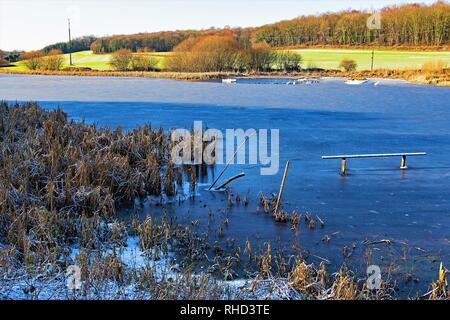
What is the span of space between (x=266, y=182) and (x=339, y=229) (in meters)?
Answer: 2.54

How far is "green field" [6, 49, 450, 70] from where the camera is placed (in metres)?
46.8

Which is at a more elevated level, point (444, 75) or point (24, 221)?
point (444, 75)

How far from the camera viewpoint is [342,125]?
594 inches

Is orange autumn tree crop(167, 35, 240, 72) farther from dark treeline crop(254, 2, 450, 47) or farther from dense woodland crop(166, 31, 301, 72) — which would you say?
dark treeline crop(254, 2, 450, 47)

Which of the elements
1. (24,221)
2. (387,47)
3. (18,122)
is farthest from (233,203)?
(387,47)

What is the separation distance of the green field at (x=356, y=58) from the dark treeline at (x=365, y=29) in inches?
197

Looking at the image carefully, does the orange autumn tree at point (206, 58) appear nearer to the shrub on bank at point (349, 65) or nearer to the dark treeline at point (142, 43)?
the shrub on bank at point (349, 65)

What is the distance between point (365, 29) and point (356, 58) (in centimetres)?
1570

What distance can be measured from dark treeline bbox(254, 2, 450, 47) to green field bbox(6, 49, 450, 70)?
5.00 metres

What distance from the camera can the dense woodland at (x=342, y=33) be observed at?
204ft

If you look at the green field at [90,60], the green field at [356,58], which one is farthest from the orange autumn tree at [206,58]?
the green field at [90,60]

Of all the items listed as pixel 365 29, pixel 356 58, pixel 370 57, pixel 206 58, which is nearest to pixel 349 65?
pixel 356 58

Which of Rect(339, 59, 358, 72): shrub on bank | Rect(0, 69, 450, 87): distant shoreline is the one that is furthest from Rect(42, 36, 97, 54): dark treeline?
Rect(339, 59, 358, 72): shrub on bank
